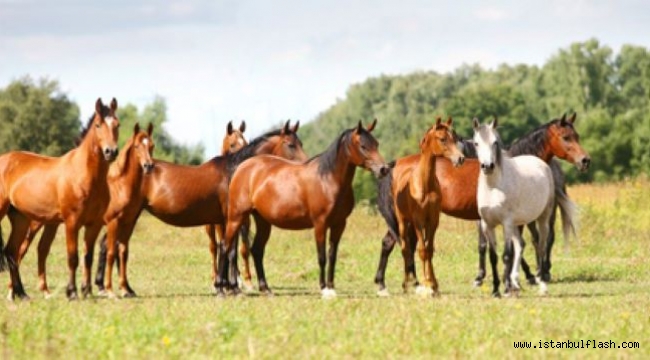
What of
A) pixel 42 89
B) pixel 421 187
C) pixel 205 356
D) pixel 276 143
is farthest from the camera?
pixel 42 89

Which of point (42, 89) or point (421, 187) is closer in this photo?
point (421, 187)

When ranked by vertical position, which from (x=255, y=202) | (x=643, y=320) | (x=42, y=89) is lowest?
(x=643, y=320)

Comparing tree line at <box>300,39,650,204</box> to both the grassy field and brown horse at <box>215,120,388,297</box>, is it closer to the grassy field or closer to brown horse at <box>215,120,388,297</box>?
the grassy field

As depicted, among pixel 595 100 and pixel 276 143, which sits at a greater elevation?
pixel 595 100

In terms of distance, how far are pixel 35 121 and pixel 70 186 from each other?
54447 millimetres

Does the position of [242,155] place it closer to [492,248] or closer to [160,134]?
[492,248]

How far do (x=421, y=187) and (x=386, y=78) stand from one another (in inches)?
4020

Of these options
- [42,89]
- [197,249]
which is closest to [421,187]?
[197,249]

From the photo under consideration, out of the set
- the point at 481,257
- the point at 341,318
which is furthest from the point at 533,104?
the point at 341,318

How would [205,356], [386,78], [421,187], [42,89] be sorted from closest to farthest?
[205,356]
[421,187]
[42,89]
[386,78]

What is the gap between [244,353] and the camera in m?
9.62

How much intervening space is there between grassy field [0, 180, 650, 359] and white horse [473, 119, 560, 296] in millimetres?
612

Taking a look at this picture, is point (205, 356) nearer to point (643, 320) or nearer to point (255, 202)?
point (643, 320)

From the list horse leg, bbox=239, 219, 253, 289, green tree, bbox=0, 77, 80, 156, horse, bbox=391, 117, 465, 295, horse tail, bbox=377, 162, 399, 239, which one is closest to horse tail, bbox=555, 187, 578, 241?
horse tail, bbox=377, 162, 399, 239
